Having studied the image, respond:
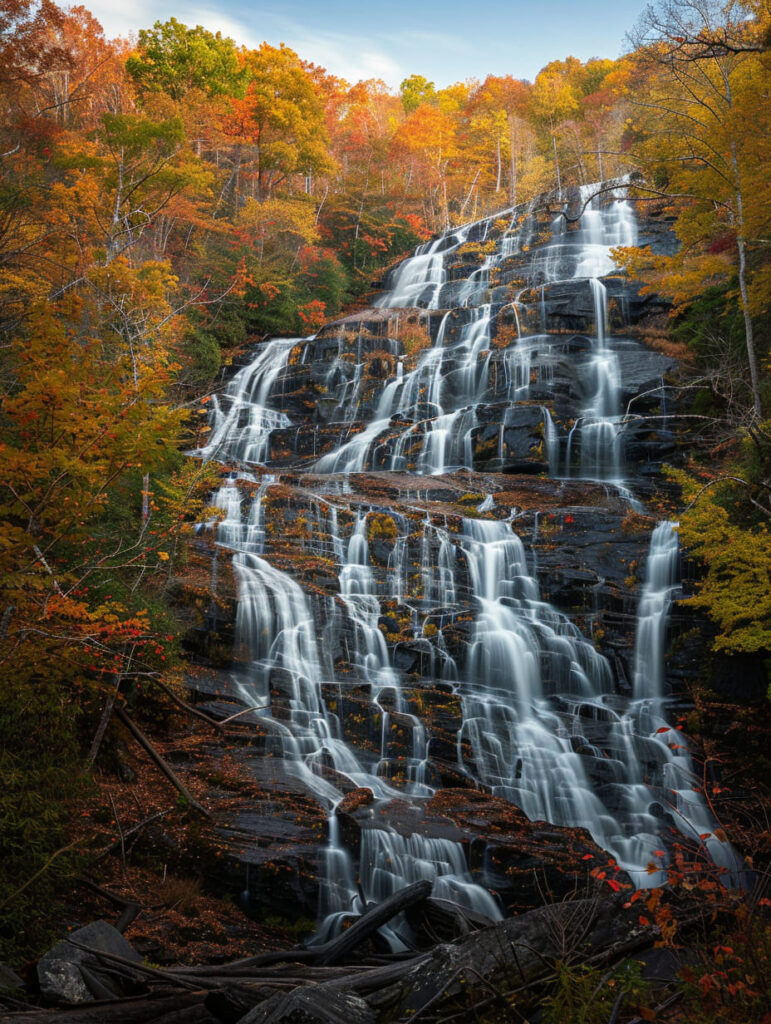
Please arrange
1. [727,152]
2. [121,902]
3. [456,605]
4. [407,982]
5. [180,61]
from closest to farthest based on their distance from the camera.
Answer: [407,982] < [121,902] < [727,152] < [456,605] < [180,61]

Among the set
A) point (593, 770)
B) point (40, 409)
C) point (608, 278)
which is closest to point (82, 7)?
point (608, 278)

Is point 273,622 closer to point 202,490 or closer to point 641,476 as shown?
point 202,490

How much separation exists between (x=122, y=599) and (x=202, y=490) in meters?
→ 8.26

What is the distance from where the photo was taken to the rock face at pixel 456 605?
8438mm

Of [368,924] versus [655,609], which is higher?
[655,609]

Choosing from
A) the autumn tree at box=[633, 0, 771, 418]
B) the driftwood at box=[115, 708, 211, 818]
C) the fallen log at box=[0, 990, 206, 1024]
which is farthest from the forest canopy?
the fallen log at box=[0, 990, 206, 1024]

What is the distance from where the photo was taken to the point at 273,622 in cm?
1245

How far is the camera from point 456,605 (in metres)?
13.7

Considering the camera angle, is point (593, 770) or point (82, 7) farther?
point (82, 7)

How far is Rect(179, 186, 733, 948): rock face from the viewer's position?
8.44 metres

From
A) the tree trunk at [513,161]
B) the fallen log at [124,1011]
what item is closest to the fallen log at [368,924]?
the fallen log at [124,1011]

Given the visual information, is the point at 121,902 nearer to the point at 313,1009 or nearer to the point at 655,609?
the point at 313,1009

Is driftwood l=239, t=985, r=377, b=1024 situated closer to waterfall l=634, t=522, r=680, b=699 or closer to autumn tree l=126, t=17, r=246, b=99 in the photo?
waterfall l=634, t=522, r=680, b=699

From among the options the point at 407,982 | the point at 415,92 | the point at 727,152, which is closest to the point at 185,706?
the point at 407,982
